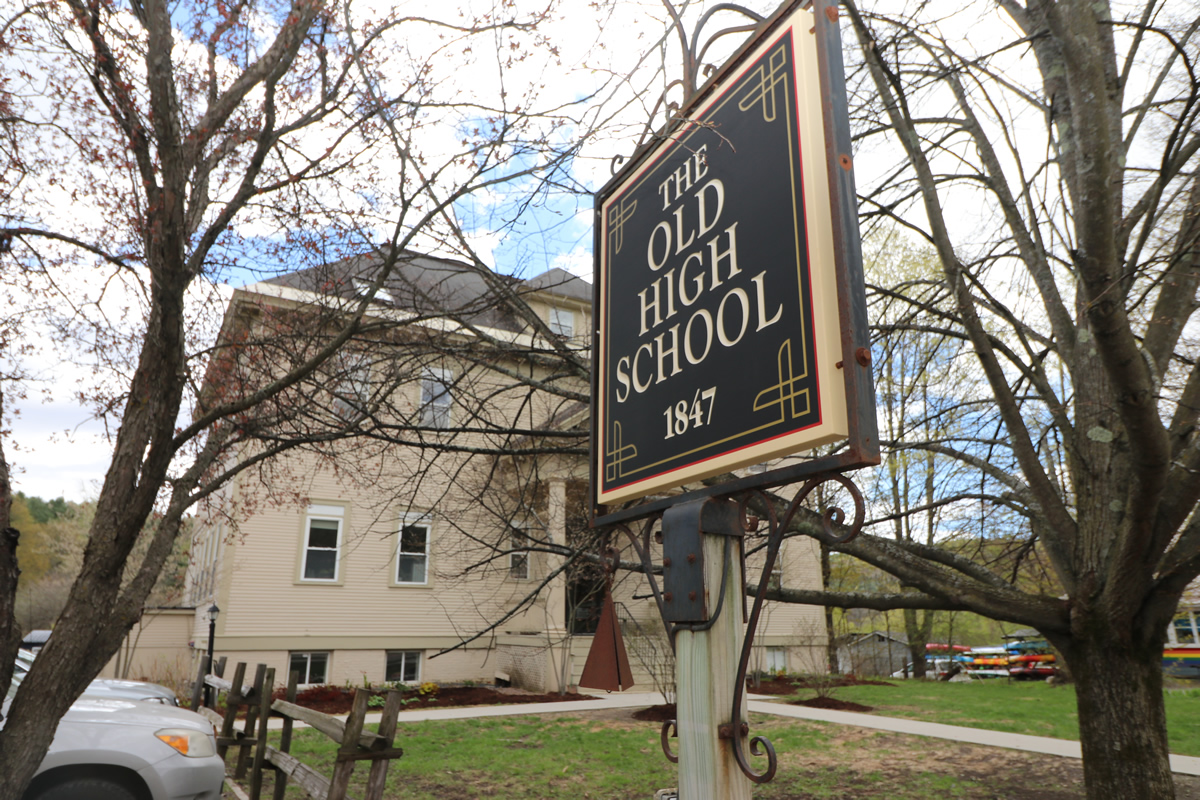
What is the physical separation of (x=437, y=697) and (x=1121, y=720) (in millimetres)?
12195

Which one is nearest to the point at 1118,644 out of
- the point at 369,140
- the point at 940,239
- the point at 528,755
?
the point at 940,239

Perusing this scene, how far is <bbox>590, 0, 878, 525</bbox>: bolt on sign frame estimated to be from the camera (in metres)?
1.70

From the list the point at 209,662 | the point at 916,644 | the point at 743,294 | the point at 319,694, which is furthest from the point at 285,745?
the point at 916,644

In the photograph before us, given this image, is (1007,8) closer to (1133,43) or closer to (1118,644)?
(1133,43)

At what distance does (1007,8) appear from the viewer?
5387mm

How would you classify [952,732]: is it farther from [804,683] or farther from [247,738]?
[247,738]

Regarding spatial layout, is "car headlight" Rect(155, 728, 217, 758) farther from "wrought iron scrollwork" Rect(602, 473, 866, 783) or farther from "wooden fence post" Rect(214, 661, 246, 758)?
"wrought iron scrollwork" Rect(602, 473, 866, 783)

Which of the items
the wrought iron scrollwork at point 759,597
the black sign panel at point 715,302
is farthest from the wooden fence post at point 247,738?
the wrought iron scrollwork at point 759,597

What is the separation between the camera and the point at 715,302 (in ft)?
6.72

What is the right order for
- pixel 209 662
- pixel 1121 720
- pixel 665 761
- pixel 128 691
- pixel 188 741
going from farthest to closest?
pixel 209 662 < pixel 128 691 < pixel 665 761 < pixel 188 741 < pixel 1121 720

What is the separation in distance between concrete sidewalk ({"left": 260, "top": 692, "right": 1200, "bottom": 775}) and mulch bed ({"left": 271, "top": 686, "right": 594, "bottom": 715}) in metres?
0.65

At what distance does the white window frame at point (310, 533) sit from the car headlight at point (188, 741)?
10.3 meters

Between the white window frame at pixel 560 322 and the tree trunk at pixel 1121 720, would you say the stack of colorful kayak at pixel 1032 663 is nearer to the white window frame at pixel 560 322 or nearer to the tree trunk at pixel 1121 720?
the white window frame at pixel 560 322

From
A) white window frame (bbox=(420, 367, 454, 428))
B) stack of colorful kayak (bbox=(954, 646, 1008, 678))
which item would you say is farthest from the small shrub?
stack of colorful kayak (bbox=(954, 646, 1008, 678))
